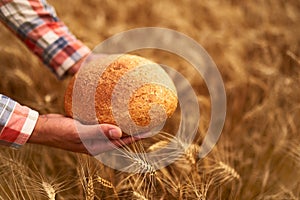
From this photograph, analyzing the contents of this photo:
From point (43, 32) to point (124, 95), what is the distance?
0.40m

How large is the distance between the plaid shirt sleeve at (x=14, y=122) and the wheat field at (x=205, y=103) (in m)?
0.07

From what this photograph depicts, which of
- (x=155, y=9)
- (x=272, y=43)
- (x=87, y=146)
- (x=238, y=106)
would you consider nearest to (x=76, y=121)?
(x=87, y=146)

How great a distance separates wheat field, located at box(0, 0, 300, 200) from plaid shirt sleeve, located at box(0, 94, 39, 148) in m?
0.07

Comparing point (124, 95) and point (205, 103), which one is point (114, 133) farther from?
point (205, 103)

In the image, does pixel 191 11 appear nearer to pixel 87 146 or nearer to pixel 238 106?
pixel 238 106

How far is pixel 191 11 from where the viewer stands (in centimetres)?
A: 178

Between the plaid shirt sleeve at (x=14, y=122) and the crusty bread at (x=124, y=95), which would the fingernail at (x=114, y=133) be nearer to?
the crusty bread at (x=124, y=95)

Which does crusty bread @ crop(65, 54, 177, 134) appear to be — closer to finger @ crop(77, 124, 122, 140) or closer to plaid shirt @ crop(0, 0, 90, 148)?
finger @ crop(77, 124, 122, 140)

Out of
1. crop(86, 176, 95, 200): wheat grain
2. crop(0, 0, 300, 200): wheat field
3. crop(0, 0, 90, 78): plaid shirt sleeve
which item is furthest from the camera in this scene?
crop(0, 0, 90, 78): plaid shirt sleeve

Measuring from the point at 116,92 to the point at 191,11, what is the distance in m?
1.01

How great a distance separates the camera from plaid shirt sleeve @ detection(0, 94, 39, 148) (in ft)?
2.82

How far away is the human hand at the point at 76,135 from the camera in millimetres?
831

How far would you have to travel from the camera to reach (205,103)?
134 centimetres

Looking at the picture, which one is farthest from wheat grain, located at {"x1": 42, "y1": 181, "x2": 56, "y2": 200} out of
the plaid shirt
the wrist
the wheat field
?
the plaid shirt
